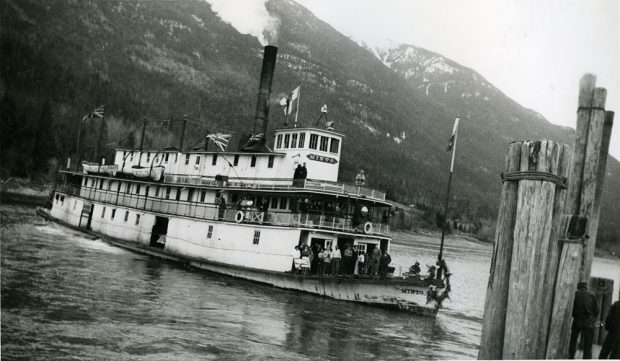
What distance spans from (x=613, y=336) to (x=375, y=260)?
13279 millimetres

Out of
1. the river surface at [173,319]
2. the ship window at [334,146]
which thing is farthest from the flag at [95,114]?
the ship window at [334,146]

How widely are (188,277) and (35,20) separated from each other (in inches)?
428

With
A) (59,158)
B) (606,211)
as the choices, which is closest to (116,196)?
(59,158)

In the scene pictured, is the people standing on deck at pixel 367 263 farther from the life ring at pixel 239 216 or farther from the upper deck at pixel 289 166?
the life ring at pixel 239 216

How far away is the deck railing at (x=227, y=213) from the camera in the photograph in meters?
19.1

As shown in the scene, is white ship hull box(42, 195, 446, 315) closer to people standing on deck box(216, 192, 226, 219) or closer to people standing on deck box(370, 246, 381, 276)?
people standing on deck box(216, 192, 226, 219)

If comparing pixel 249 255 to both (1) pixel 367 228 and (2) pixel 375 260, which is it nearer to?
(1) pixel 367 228

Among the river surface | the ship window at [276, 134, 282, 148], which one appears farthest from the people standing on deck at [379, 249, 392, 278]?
the ship window at [276, 134, 282, 148]

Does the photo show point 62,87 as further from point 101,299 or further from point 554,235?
point 554,235

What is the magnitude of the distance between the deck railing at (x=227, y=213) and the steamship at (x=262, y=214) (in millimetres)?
48

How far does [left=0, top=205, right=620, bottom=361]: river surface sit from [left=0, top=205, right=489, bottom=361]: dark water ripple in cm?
3

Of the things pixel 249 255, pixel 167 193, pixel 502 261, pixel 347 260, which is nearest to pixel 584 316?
pixel 502 261

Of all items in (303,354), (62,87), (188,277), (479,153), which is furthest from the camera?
(479,153)

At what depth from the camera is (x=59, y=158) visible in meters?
33.4
